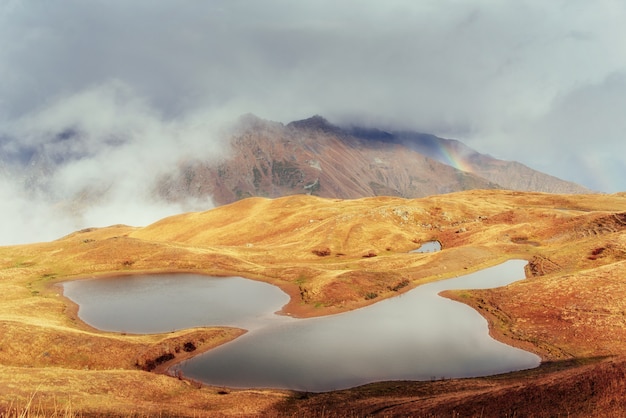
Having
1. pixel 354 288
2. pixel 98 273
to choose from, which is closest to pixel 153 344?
pixel 354 288

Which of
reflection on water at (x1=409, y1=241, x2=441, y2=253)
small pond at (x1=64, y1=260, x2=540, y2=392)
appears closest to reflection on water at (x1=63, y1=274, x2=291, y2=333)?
small pond at (x1=64, y1=260, x2=540, y2=392)

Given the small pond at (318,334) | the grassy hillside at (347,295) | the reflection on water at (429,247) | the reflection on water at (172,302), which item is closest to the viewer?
the grassy hillside at (347,295)

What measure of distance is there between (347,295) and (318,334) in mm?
18230

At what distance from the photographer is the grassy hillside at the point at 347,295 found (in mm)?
29109

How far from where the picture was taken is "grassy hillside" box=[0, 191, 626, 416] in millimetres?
29109

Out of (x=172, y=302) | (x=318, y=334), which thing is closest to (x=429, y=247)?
(x=172, y=302)

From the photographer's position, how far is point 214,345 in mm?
47719

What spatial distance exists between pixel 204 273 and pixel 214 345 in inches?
1764

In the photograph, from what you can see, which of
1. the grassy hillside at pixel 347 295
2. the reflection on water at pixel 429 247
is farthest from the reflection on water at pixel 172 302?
the reflection on water at pixel 429 247

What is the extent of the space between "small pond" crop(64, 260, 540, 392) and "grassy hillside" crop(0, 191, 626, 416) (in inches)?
109

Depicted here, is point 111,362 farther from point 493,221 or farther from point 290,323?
point 493,221

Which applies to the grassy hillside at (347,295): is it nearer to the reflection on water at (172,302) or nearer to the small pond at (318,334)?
the small pond at (318,334)

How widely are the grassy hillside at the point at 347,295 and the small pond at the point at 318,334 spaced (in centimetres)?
278

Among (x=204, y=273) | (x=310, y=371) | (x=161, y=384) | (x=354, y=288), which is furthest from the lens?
(x=204, y=273)
